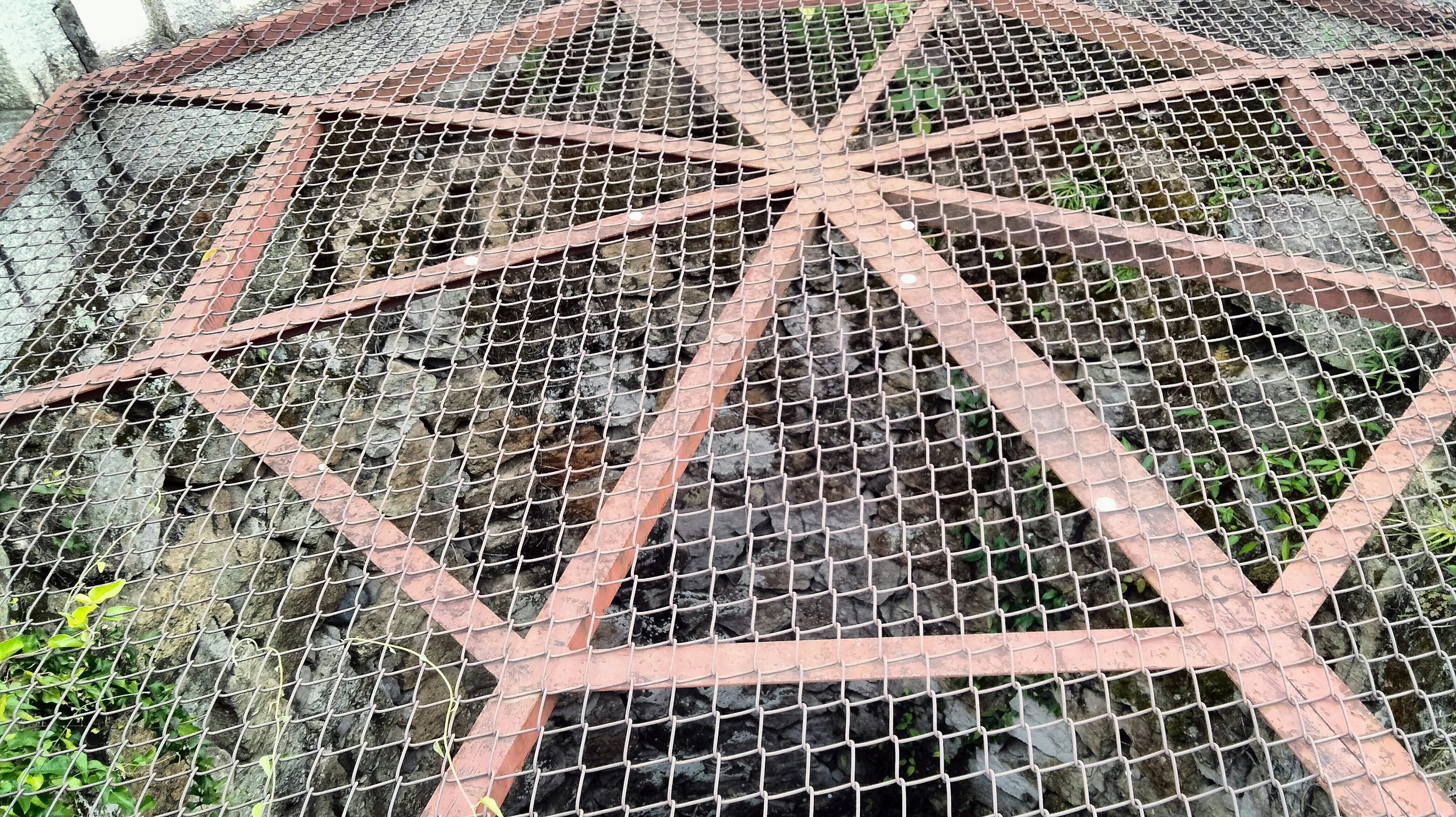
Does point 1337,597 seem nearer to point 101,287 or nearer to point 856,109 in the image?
point 856,109

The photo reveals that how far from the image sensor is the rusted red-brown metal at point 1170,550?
1568 mm

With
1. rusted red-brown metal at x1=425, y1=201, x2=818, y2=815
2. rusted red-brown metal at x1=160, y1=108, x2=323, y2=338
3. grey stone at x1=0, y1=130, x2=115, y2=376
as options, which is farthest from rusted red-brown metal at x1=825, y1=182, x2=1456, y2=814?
grey stone at x1=0, y1=130, x2=115, y2=376

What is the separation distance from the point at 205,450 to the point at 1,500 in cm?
63

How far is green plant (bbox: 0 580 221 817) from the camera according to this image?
1.75m

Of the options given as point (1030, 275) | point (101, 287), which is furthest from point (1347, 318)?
point (101, 287)

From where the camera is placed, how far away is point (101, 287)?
2666mm

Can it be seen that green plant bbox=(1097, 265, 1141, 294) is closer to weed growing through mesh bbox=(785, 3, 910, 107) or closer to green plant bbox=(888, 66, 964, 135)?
green plant bbox=(888, 66, 964, 135)

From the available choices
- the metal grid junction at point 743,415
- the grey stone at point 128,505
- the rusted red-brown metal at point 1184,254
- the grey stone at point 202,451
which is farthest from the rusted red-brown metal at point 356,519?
the rusted red-brown metal at point 1184,254

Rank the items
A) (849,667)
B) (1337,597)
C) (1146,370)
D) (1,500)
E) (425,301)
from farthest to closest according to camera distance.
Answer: (425,301) < (1146,370) < (1337,597) < (1,500) < (849,667)

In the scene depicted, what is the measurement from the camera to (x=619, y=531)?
1.98m

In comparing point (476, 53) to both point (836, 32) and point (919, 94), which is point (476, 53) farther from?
point (919, 94)

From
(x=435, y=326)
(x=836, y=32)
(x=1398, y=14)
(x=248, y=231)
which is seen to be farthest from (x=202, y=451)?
(x=1398, y=14)

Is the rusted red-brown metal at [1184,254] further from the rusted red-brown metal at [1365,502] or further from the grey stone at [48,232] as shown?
the grey stone at [48,232]

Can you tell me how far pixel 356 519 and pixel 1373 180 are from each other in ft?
9.39
